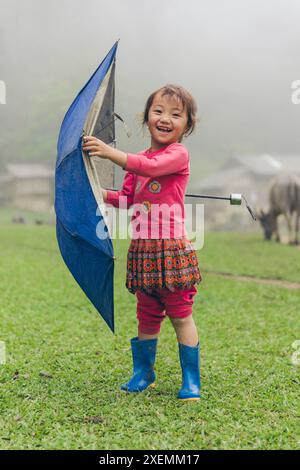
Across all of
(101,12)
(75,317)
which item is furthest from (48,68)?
(75,317)

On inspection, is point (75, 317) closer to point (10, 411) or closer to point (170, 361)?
point (170, 361)

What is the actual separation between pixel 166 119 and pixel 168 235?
55cm

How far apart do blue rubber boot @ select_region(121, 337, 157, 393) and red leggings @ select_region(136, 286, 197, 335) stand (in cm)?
7

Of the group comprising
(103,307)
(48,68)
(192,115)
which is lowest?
(103,307)

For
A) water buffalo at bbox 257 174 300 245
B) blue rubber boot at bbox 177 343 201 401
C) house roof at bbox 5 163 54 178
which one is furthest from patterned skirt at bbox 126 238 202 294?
house roof at bbox 5 163 54 178

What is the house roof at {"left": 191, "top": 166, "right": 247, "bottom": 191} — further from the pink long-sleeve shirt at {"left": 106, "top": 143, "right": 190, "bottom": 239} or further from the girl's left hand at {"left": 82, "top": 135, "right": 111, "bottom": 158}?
the girl's left hand at {"left": 82, "top": 135, "right": 111, "bottom": 158}

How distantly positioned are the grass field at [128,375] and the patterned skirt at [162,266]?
55cm

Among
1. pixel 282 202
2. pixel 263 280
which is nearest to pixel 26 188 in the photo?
pixel 282 202

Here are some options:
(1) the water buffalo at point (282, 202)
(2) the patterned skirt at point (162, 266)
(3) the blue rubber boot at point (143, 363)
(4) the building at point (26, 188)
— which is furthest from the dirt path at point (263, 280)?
(4) the building at point (26, 188)

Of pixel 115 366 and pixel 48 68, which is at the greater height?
pixel 48 68

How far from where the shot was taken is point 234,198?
282cm

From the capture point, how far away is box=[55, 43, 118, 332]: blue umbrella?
100 inches

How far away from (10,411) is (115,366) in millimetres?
894
